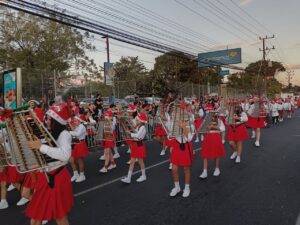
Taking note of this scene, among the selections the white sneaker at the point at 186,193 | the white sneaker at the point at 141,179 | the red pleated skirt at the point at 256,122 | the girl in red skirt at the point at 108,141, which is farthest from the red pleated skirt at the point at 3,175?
the red pleated skirt at the point at 256,122

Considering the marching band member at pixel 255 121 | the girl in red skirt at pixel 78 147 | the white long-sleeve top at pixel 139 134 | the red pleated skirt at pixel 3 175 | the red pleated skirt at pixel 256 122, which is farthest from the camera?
the red pleated skirt at pixel 256 122

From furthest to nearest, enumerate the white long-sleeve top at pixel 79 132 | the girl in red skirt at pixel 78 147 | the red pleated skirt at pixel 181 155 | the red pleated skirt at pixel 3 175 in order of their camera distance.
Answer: the girl in red skirt at pixel 78 147 → the white long-sleeve top at pixel 79 132 → the red pleated skirt at pixel 181 155 → the red pleated skirt at pixel 3 175

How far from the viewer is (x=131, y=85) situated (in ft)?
56.8

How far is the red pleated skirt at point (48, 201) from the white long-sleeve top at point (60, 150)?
0.17 metres

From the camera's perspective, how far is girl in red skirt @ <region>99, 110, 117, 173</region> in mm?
7402

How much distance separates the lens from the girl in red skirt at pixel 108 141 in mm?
7402

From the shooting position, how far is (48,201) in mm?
3070

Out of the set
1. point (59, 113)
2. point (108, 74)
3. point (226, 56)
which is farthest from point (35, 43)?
point (226, 56)

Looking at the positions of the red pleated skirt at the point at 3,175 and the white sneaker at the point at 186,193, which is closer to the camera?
the red pleated skirt at the point at 3,175

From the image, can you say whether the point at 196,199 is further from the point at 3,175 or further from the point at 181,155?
the point at 3,175

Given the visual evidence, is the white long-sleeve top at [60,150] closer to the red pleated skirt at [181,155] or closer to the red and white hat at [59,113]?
the red and white hat at [59,113]

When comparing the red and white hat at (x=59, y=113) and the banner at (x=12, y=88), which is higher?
the banner at (x=12, y=88)

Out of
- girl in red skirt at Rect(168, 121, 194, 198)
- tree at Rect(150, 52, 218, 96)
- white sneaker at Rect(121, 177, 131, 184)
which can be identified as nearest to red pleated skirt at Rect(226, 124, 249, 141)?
girl in red skirt at Rect(168, 121, 194, 198)

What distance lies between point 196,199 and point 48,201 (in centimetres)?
284
